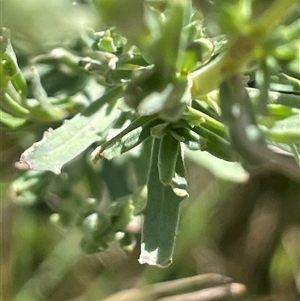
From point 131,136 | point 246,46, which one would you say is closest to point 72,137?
point 131,136

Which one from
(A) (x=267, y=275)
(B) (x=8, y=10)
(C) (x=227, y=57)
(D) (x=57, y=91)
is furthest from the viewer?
(A) (x=267, y=275)

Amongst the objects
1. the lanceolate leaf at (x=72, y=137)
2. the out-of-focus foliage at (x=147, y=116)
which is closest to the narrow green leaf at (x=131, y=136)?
the out-of-focus foliage at (x=147, y=116)

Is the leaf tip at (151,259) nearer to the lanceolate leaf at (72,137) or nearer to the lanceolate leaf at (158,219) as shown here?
A: the lanceolate leaf at (158,219)

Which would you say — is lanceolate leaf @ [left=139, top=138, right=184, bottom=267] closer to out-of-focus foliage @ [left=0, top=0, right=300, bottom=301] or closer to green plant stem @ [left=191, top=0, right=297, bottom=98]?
out-of-focus foliage @ [left=0, top=0, right=300, bottom=301]

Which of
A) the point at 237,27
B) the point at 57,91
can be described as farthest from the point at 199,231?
the point at 237,27

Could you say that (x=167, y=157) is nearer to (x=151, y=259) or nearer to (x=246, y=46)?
(x=151, y=259)

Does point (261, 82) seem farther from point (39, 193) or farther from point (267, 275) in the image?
point (267, 275)

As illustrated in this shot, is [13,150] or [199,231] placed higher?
[13,150]

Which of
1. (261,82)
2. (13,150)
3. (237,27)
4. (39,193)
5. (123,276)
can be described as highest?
(237,27)

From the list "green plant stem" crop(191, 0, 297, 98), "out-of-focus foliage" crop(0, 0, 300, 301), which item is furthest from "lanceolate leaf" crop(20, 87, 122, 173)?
"green plant stem" crop(191, 0, 297, 98)
